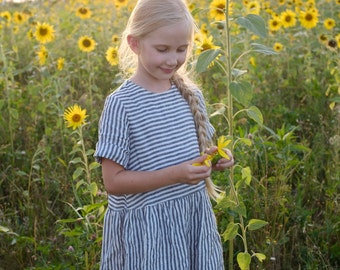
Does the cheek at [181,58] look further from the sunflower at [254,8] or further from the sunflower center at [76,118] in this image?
the sunflower at [254,8]

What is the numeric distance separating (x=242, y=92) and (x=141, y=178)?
0.39 metres

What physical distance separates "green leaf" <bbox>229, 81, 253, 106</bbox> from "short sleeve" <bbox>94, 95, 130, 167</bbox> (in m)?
0.33

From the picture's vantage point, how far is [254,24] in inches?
73.8

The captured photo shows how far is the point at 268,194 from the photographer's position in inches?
105

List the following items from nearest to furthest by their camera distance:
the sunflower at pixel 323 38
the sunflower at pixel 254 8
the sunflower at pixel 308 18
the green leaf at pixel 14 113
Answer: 1. the green leaf at pixel 14 113
2. the sunflower at pixel 254 8
3. the sunflower at pixel 323 38
4. the sunflower at pixel 308 18

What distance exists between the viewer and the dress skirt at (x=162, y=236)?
1865 mm

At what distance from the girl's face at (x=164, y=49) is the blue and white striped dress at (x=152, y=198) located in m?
0.09

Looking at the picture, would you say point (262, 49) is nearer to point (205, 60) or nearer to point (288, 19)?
point (205, 60)

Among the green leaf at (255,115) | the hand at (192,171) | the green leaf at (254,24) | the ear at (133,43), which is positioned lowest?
the hand at (192,171)

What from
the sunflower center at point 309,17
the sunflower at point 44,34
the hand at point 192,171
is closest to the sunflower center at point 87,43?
the sunflower at point 44,34

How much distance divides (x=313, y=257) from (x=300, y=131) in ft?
3.97

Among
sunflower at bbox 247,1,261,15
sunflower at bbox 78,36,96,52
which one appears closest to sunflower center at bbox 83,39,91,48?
sunflower at bbox 78,36,96,52

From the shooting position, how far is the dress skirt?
1865 millimetres

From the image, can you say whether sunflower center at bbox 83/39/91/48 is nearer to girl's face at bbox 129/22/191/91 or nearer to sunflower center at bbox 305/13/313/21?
sunflower center at bbox 305/13/313/21
